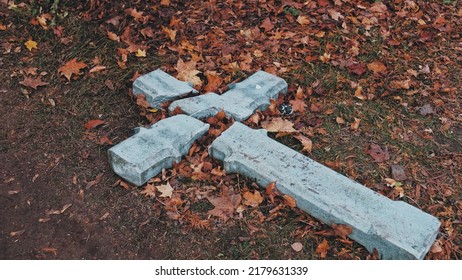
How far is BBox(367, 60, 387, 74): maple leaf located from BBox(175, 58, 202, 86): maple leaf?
161cm

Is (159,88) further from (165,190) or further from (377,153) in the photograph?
(377,153)

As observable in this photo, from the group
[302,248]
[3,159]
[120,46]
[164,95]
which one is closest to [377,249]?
[302,248]

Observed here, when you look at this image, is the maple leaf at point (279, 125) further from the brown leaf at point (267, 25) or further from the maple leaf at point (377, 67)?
the brown leaf at point (267, 25)

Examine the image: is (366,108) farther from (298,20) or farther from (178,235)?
(178,235)

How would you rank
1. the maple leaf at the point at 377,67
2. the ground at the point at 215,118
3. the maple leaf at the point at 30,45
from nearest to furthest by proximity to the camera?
the ground at the point at 215,118, the maple leaf at the point at 377,67, the maple leaf at the point at 30,45

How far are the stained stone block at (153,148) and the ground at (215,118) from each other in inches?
3.4

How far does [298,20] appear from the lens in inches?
198

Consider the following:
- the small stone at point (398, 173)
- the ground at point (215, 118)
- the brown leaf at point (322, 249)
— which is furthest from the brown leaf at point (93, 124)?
the small stone at point (398, 173)

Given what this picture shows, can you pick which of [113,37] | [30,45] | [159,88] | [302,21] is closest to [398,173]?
[159,88]

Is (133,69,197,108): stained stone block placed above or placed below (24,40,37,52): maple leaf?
below

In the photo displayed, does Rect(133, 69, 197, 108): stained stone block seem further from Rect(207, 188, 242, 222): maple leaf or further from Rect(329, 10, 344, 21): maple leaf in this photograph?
Rect(329, 10, 344, 21): maple leaf

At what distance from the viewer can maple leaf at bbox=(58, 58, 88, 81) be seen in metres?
Result: 4.34

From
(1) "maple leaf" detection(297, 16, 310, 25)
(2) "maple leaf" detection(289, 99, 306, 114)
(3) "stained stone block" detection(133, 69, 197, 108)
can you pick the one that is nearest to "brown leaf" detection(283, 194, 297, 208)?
(2) "maple leaf" detection(289, 99, 306, 114)

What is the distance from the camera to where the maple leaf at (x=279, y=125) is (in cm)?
376
